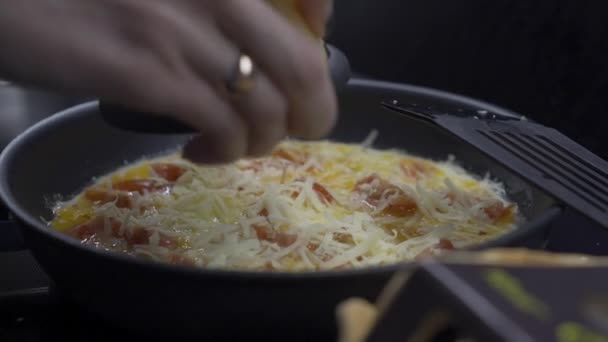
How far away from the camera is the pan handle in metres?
1.29

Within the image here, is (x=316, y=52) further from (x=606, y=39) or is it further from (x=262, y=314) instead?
(x=606, y=39)

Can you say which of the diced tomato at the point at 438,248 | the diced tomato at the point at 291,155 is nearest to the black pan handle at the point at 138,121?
the diced tomato at the point at 438,248

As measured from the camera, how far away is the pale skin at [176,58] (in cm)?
75

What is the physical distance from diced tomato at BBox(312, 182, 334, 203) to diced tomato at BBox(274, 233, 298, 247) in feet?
0.67

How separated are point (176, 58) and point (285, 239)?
48 cm

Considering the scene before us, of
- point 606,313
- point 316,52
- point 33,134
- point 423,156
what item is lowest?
point 423,156

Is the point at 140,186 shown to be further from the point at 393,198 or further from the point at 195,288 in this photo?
the point at 195,288

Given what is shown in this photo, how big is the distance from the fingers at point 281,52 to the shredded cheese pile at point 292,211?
0.35 meters

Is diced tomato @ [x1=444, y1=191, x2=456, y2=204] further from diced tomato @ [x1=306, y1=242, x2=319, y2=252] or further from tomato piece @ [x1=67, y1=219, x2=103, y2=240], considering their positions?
tomato piece @ [x1=67, y1=219, x2=103, y2=240]

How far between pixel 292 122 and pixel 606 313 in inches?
15.8

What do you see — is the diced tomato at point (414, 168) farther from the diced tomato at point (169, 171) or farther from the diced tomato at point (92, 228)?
the diced tomato at point (92, 228)

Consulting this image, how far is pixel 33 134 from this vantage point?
1.37 metres

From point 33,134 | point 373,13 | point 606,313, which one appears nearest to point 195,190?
point 33,134

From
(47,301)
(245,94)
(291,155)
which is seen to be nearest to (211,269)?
(245,94)
